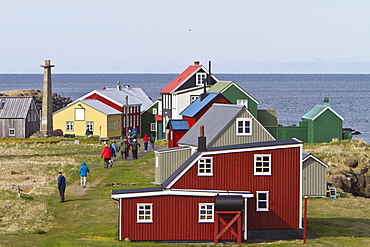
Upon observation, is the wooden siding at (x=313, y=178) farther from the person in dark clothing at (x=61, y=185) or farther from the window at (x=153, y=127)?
the window at (x=153, y=127)

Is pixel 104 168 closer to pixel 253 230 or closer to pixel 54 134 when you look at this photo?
pixel 253 230

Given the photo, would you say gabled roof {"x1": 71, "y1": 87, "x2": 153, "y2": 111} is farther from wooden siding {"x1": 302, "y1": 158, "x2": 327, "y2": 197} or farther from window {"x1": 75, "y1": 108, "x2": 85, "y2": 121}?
wooden siding {"x1": 302, "y1": 158, "x2": 327, "y2": 197}

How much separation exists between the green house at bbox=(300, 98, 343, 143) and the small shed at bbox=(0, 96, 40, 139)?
106ft

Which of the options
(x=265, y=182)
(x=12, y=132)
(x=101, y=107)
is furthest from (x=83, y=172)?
(x=101, y=107)

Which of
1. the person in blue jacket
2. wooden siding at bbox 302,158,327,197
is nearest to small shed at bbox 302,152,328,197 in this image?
wooden siding at bbox 302,158,327,197

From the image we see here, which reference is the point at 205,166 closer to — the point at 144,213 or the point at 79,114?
the point at 144,213

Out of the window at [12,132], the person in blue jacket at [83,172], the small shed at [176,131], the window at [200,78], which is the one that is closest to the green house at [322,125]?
the window at [200,78]

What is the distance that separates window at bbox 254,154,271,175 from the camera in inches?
1204

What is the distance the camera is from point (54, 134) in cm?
8206

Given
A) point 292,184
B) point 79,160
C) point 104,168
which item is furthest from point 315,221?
point 79,160

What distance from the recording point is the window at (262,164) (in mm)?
30578

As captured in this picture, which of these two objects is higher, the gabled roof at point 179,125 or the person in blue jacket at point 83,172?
the gabled roof at point 179,125

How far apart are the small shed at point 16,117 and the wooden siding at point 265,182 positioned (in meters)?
55.5

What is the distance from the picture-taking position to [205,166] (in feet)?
99.6
